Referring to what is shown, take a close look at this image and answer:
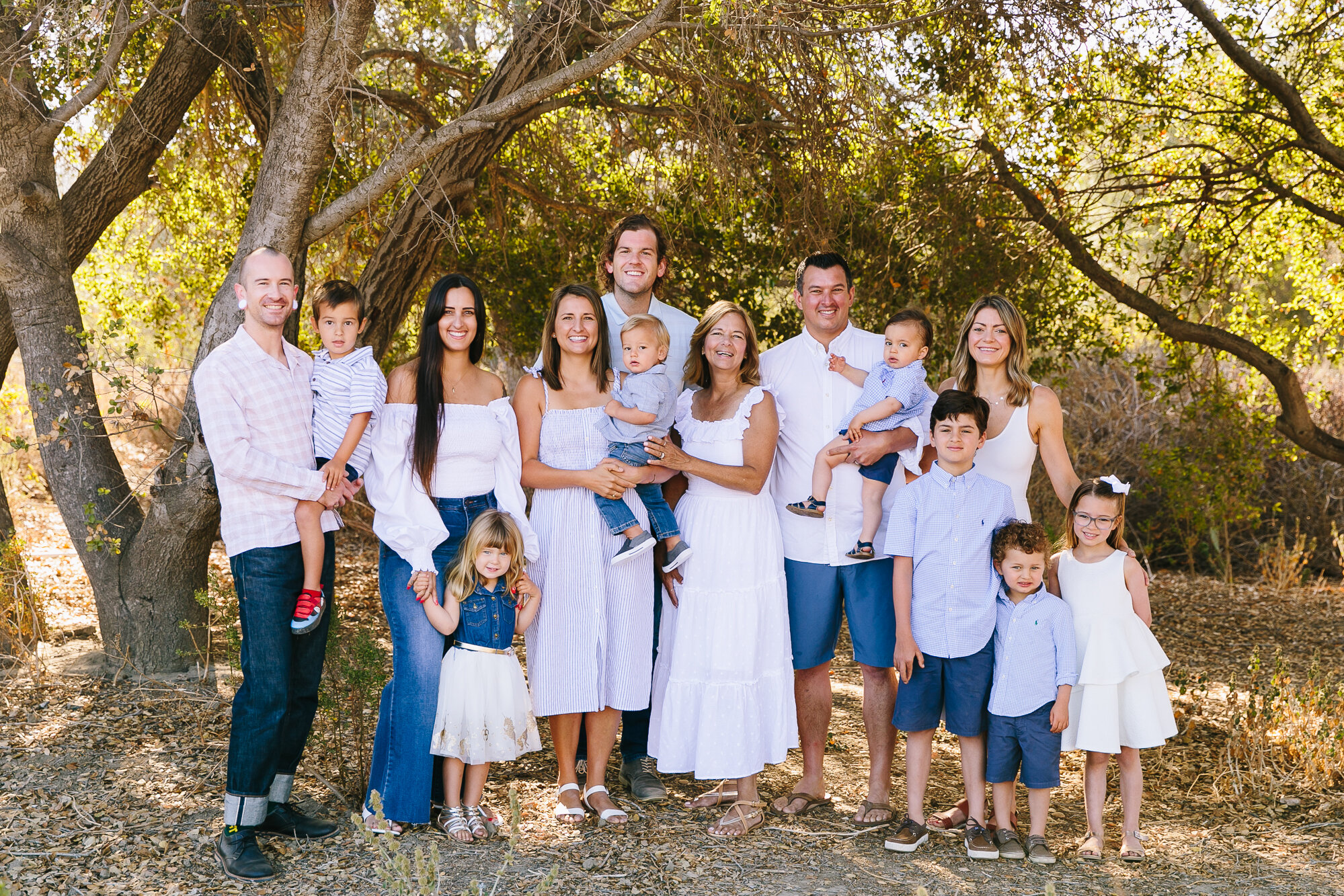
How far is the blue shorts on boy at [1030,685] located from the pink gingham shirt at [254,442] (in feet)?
7.62

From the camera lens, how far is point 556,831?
361 cm

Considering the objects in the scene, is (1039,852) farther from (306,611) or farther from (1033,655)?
(306,611)

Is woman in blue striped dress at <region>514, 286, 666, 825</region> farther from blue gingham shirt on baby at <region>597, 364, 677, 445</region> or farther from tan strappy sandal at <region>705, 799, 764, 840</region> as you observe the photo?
tan strappy sandal at <region>705, 799, 764, 840</region>

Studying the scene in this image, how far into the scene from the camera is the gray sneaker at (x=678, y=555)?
3635 millimetres

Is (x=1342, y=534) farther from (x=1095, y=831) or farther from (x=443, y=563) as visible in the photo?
(x=443, y=563)

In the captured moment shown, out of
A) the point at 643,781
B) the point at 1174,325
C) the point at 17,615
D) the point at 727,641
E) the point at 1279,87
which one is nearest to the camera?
the point at 727,641

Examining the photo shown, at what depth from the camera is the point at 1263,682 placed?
5387mm

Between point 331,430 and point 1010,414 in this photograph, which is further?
point 1010,414

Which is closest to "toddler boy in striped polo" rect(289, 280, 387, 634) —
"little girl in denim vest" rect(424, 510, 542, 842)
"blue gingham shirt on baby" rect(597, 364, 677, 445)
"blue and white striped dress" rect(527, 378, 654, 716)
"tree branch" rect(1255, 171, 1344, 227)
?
"little girl in denim vest" rect(424, 510, 542, 842)

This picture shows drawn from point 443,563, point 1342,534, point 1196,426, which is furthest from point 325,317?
point 1342,534

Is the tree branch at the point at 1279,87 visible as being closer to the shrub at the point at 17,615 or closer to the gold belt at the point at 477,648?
the gold belt at the point at 477,648

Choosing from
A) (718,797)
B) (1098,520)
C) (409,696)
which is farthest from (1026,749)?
(409,696)

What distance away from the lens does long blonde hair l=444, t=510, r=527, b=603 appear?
11.2 feet

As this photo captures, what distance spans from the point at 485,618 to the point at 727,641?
84 centimetres
